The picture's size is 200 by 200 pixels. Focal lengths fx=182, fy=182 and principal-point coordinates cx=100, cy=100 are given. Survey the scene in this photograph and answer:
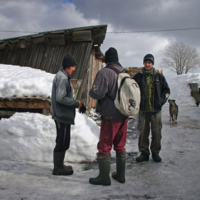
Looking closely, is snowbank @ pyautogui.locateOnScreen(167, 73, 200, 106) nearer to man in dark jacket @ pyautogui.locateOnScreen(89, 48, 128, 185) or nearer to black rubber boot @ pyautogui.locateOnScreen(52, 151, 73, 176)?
man in dark jacket @ pyautogui.locateOnScreen(89, 48, 128, 185)

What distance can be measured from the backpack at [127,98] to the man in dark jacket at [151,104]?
116 centimetres

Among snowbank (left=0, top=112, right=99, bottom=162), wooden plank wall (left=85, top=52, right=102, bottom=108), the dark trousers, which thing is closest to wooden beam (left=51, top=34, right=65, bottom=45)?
wooden plank wall (left=85, top=52, right=102, bottom=108)

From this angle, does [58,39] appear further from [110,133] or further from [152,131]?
[110,133]

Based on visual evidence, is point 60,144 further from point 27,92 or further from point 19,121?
point 27,92

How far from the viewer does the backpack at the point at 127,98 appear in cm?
245

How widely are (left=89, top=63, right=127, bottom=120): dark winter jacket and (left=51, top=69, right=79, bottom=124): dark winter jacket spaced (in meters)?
0.43

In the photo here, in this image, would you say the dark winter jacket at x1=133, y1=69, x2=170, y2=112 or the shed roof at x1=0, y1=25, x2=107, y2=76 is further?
the shed roof at x1=0, y1=25, x2=107, y2=76

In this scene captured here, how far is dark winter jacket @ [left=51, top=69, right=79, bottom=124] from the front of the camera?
275 centimetres

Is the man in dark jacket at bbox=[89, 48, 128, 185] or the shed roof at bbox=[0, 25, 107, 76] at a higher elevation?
the shed roof at bbox=[0, 25, 107, 76]

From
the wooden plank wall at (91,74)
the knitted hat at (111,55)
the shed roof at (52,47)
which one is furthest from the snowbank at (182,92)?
the knitted hat at (111,55)

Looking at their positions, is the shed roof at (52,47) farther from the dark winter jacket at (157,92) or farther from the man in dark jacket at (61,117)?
the man in dark jacket at (61,117)

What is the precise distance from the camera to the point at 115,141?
8.75 ft

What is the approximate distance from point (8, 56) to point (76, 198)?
831 cm

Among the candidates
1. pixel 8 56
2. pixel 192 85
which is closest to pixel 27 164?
pixel 8 56
